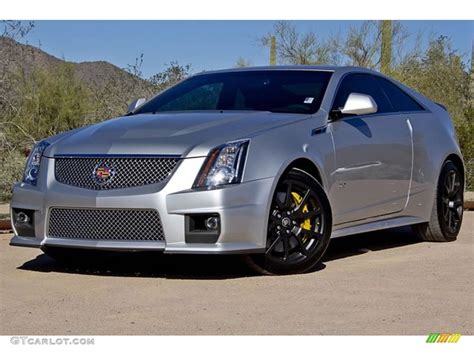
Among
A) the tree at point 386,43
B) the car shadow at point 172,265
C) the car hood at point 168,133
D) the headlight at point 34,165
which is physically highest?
the tree at point 386,43

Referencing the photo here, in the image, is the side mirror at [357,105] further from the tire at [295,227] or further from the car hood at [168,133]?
the tire at [295,227]

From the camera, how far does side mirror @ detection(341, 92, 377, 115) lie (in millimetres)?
8086

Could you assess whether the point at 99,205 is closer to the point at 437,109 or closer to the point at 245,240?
the point at 245,240

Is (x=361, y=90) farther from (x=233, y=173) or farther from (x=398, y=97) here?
(x=233, y=173)

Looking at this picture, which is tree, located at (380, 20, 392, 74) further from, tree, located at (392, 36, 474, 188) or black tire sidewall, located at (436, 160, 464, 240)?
black tire sidewall, located at (436, 160, 464, 240)

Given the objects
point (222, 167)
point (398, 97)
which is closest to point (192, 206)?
point (222, 167)

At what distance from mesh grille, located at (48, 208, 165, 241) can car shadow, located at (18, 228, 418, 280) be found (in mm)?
444

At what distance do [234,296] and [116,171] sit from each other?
4.18ft

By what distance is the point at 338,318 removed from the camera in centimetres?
598

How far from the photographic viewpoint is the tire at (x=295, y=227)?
7.33 meters

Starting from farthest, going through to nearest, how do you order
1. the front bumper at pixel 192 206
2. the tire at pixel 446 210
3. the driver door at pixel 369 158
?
the tire at pixel 446 210 → the driver door at pixel 369 158 → the front bumper at pixel 192 206

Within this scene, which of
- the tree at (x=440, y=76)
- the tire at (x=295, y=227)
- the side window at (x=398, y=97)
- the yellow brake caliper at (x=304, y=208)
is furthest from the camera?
the tree at (x=440, y=76)

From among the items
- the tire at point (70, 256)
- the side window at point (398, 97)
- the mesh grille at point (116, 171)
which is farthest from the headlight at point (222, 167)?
the side window at point (398, 97)

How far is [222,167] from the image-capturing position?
278 inches
